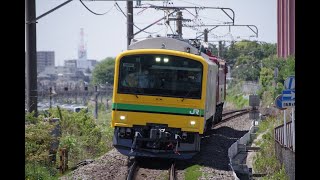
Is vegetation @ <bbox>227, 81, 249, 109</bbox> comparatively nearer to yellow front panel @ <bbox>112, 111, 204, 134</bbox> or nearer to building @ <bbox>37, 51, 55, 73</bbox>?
yellow front panel @ <bbox>112, 111, 204, 134</bbox>

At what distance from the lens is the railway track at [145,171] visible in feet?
37.5

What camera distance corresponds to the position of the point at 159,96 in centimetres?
1252

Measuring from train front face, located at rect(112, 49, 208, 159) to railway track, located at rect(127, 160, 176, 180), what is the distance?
27 centimetres

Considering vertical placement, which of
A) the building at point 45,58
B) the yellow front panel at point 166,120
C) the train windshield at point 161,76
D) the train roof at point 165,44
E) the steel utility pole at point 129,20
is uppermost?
the building at point 45,58

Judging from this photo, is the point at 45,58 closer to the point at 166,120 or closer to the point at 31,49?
the point at 31,49

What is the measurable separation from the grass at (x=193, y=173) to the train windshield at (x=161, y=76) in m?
1.44

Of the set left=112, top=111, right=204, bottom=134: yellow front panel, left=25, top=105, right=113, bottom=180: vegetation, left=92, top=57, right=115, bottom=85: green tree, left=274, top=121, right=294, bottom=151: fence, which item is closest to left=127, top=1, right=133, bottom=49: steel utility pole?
left=25, top=105, right=113, bottom=180: vegetation

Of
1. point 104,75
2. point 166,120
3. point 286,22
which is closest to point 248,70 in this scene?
point 104,75

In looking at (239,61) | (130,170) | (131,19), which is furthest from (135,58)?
(239,61)

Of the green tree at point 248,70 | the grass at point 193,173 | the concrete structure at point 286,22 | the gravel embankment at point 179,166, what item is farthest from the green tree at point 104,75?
the grass at point 193,173

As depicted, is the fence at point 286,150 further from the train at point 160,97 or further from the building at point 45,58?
the building at point 45,58
